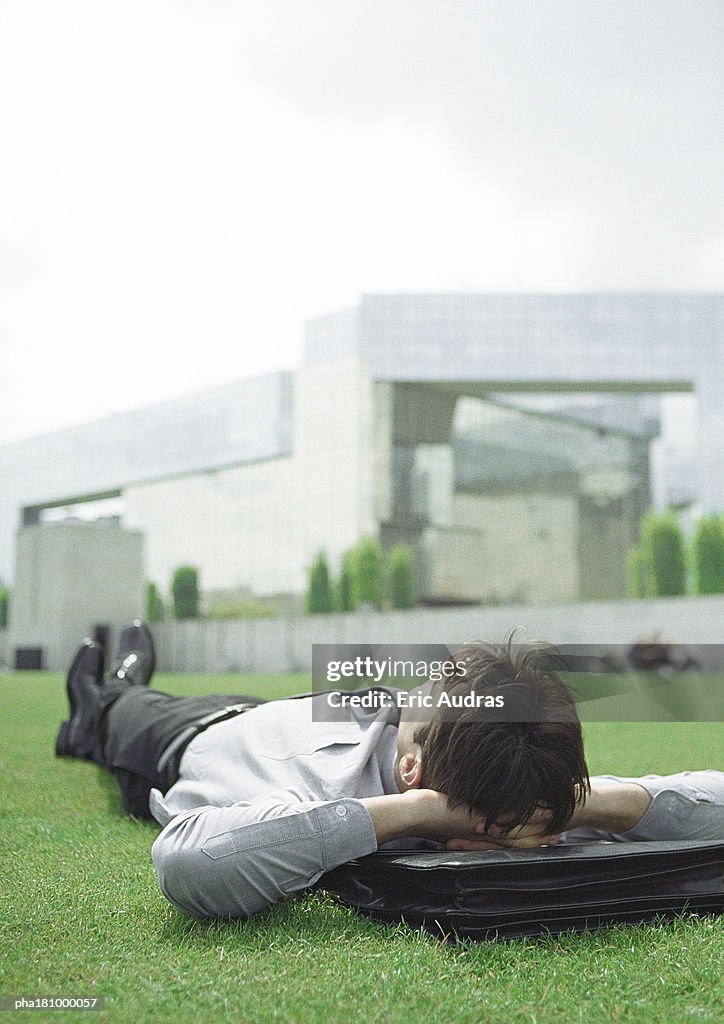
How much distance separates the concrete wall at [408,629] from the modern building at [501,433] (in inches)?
170

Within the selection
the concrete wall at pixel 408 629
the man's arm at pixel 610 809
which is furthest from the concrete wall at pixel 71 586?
the man's arm at pixel 610 809

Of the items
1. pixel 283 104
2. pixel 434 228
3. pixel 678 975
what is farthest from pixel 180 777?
pixel 434 228

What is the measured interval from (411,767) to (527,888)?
330mm

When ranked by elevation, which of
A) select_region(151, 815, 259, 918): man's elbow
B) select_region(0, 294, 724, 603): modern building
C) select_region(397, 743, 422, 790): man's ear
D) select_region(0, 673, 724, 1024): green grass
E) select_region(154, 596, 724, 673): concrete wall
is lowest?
select_region(154, 596, 724, 673): concrete wall

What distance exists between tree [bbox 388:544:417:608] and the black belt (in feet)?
53.1

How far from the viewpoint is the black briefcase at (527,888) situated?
1299 millimetres

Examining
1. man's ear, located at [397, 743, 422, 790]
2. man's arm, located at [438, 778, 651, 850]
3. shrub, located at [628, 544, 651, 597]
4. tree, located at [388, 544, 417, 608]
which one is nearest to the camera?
man's ear, located at [397, 743, 422, 790]

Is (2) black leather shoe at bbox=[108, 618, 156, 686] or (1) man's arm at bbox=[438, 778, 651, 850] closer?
(1) man's arm at bbox=[438, 778, 651, 850]

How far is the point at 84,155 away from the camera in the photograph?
902 centimetres

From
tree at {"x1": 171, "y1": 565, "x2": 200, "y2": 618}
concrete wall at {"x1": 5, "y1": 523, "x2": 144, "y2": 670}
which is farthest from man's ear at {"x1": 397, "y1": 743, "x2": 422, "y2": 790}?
tree at {"x1": 171, "y1": 565, "x2": 200, "y2": 618}

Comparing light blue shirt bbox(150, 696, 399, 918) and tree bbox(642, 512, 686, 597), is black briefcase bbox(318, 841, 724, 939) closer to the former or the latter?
light blue shirt bbox(150, 696, 399, 918)

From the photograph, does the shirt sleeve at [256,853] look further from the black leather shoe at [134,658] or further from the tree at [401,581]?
the tree at [401,581]

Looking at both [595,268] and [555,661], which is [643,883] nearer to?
[555,661]

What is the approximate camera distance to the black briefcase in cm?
130
